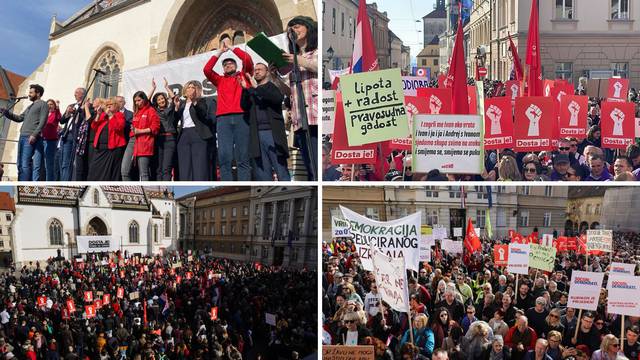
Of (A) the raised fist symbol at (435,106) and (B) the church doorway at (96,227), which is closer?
(A) the raised fist symbol at (435,106)

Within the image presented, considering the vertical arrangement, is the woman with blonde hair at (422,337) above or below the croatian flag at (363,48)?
below

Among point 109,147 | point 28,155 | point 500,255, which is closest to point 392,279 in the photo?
point 500,255

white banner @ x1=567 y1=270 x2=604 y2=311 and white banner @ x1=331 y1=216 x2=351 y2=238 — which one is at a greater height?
white banner @ x1=331 y1=216 x2=351 y2=238

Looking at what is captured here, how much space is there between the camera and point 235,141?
546 cm

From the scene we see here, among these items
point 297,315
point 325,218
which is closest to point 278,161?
point 325,218

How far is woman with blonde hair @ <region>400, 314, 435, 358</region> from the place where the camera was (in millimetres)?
5309

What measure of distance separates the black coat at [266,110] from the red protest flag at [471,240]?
5.38ft

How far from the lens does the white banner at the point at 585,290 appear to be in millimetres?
5059

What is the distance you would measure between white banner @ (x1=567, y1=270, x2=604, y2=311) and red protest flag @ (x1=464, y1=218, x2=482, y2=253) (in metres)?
0.77

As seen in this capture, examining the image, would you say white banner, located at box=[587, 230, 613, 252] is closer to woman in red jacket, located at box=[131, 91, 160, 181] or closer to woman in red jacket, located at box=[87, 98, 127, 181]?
woman in red jacket, located at box=[131, 91, 160, 181]

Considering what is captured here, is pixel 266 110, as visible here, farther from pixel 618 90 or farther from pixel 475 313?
pixel 618 90

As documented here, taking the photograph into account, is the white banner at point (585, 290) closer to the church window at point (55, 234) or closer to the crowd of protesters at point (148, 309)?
the crowd of protesters at point (148, 309)

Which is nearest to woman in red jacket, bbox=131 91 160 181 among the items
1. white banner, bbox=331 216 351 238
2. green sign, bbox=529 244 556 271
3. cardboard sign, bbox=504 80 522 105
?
white banner, bbox=331 216 351 238

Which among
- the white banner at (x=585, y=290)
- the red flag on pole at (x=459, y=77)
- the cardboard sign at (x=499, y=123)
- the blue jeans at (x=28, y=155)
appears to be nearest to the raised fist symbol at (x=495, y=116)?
the cardboard sign at (x=499, y=123)
